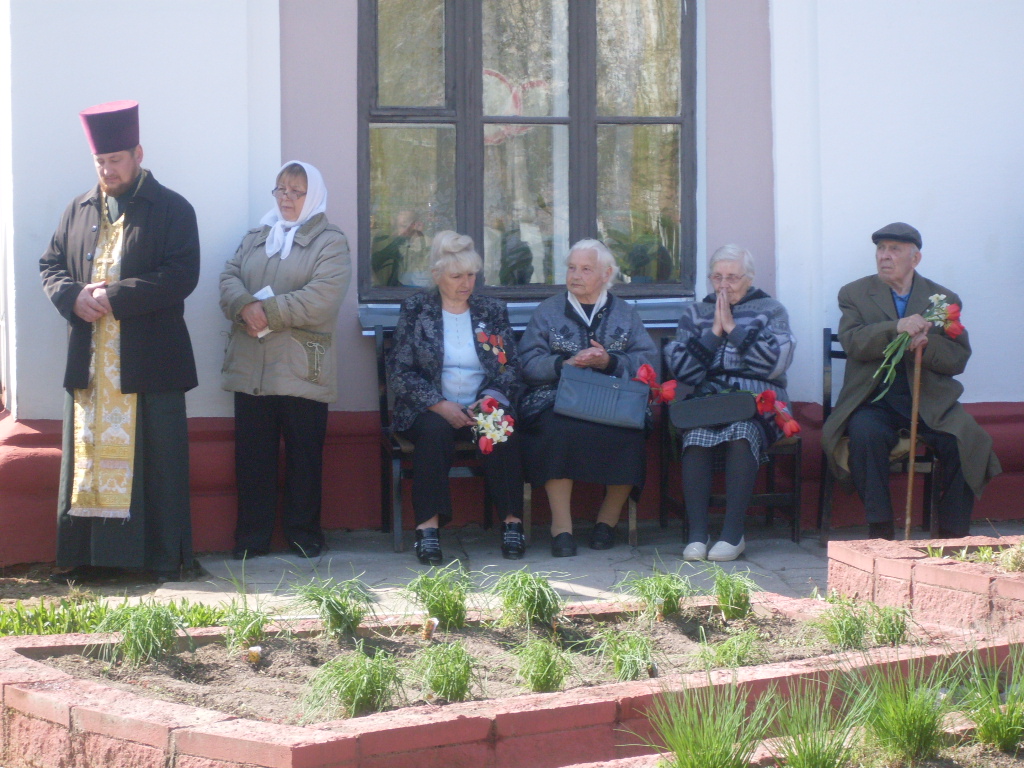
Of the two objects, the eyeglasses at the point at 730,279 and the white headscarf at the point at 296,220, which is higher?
the white headscarf at the point at 296,220

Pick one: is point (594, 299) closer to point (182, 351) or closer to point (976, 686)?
point (182, 351)

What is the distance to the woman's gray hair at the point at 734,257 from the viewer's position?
5.75 meters

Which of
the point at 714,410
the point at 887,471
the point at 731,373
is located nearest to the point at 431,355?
the point at 714,410

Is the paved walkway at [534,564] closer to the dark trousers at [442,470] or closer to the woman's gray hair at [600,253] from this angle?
the dark trousers at [442,470]

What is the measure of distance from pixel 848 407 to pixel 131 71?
140 inches

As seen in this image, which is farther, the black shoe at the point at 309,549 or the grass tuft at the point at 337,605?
the black shoe at the point at 309,549

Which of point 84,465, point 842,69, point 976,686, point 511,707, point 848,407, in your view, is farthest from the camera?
point 842,69

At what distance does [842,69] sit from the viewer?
19.9 ft

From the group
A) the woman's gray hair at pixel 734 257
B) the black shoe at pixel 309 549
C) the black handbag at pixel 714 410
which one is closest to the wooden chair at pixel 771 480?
the black handbag at pixel 714 410

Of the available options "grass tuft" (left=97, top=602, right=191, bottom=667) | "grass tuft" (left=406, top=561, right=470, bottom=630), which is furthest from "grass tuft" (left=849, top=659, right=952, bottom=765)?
"grass tuft" (left=97, top=602, right=191, bottom=667)

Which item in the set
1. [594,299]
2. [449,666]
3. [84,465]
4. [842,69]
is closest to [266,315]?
[84,465]

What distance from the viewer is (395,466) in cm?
544

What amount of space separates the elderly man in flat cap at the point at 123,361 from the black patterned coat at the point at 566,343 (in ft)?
5.07

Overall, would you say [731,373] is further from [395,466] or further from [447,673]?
[447,673]
